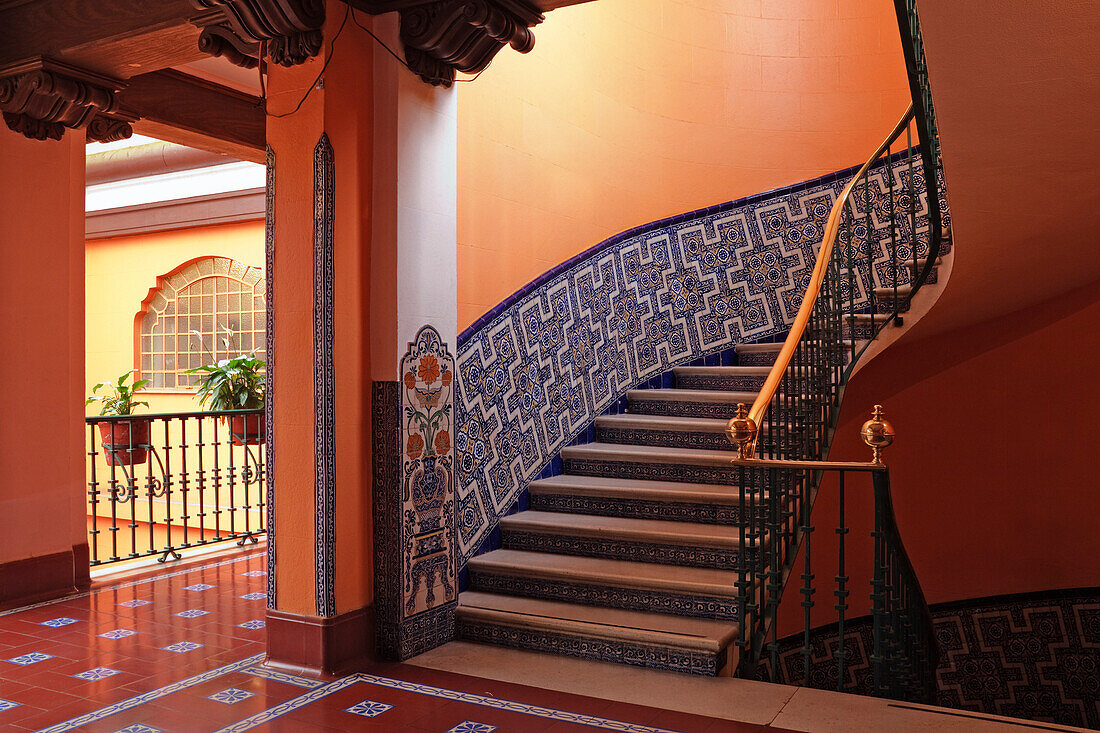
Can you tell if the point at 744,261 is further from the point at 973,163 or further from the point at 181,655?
the point at 181,655

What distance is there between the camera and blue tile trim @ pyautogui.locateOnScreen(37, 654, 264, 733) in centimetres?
321

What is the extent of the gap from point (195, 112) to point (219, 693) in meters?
3.71

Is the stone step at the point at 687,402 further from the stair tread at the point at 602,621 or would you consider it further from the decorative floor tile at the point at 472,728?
the decorative floor tile at the point at 472,728

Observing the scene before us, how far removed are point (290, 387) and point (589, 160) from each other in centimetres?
Answer: 320

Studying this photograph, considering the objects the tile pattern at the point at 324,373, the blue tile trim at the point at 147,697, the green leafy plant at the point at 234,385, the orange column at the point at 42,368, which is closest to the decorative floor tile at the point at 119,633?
the blue tile trim at the point at 147,697

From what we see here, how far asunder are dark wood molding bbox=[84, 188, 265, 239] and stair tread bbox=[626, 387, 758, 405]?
470 centimetres

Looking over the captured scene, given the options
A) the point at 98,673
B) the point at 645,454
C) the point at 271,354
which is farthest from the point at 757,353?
the point at 98,673

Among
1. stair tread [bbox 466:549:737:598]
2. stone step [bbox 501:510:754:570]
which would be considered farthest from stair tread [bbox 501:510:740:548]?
stair tread [bbox 466:549:737:598]

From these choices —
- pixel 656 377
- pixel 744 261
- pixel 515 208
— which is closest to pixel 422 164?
pixel 515 208

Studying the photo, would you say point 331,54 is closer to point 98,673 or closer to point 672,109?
point 98,673

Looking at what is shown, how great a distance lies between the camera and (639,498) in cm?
489

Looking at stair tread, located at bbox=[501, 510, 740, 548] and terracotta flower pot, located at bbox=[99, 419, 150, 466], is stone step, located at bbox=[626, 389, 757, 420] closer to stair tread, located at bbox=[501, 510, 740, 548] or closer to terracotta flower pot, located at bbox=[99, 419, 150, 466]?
stair tread, located at bbox=[501, 510, 740, 548]

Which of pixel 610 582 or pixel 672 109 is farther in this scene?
pixel 672 109

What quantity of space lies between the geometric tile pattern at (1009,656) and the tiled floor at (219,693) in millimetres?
3181
